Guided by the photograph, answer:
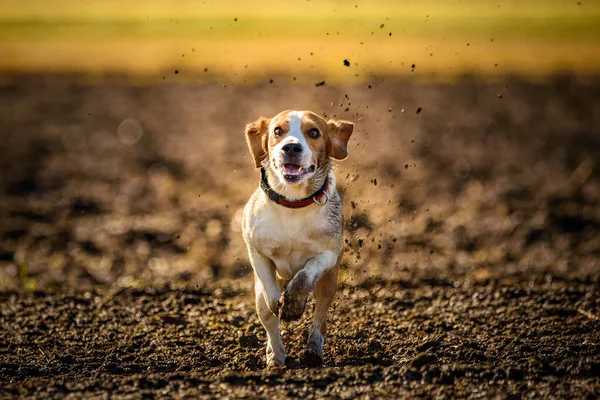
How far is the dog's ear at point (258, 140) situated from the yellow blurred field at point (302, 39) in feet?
56.3

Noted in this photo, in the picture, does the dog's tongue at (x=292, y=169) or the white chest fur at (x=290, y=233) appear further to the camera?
the white chest fur at (x=290, y=233)

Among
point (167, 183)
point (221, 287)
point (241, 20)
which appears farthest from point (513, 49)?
point (221, 287)

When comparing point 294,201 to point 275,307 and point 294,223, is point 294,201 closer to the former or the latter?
point 294,223

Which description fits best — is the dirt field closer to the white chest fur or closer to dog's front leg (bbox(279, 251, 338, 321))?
dog's front leg (bbox(279, 251, 338, 321))

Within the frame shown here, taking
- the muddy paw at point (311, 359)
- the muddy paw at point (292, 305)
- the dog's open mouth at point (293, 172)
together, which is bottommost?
the muddy paw at point (311, 359)

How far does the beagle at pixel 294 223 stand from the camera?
26.8ft

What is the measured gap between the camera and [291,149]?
26.5 ft

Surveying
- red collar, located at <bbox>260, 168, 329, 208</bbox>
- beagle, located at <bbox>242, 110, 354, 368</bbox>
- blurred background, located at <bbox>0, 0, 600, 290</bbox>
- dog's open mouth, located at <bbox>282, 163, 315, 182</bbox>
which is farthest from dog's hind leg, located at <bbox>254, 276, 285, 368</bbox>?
blurred background, located at <bbox>0, 0, 600, 290</bbox>

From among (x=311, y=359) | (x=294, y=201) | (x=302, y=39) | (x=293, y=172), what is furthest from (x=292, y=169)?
(x=302, y=39)

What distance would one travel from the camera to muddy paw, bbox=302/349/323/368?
27.5ft

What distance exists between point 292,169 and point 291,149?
0.16 metres

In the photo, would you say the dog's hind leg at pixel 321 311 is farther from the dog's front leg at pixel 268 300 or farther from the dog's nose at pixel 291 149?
the dog's nose at pixel 291 149

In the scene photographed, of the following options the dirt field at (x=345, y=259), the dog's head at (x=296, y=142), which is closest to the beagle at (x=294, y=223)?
the dog's head at (x=296, y=142)

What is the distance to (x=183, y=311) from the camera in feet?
34.4
